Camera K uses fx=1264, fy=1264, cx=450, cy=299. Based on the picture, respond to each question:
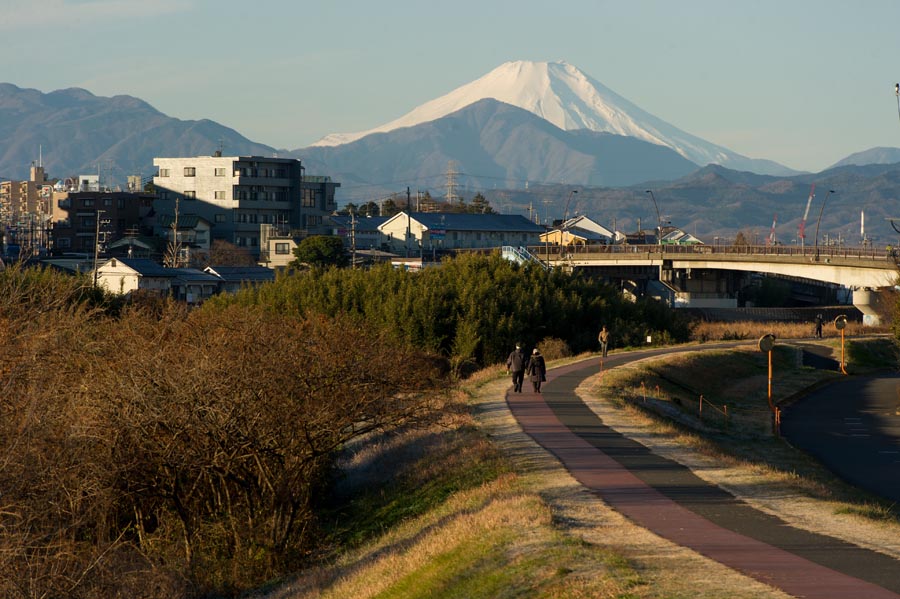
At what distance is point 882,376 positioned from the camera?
69.1 m

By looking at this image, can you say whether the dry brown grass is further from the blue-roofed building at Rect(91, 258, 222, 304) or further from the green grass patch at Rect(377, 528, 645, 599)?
the green grass patch at Rect(377, 528, 645, 599)

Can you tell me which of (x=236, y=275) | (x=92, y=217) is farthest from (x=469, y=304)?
(x=92, y=217)

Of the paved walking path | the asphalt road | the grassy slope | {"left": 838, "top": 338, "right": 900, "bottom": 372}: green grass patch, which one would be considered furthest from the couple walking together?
{"left": 838, "top": 338, "right": 900, "bottom": 372}: green grass patch

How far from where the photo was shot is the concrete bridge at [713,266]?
96750 millimetres

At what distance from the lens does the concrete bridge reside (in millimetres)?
96750

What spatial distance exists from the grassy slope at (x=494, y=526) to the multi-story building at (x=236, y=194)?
342 feet

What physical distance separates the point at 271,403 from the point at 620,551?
31.9 ft

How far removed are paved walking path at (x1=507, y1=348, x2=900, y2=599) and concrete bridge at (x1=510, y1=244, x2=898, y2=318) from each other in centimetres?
6542

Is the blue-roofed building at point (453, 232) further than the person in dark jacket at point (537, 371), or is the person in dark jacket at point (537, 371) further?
the blue-roofed building at point (453, 232)

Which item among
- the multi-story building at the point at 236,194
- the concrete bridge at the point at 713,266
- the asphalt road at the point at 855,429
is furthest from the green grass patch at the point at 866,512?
the multi-story building at the point at 236,194

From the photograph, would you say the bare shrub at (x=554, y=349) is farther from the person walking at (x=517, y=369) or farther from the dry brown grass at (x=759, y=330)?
the person walking at (x=517, y=369)

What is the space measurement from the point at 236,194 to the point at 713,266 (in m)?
57.4

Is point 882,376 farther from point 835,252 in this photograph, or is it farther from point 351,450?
point 351,450

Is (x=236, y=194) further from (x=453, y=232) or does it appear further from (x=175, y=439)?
(x=175, y=439)
